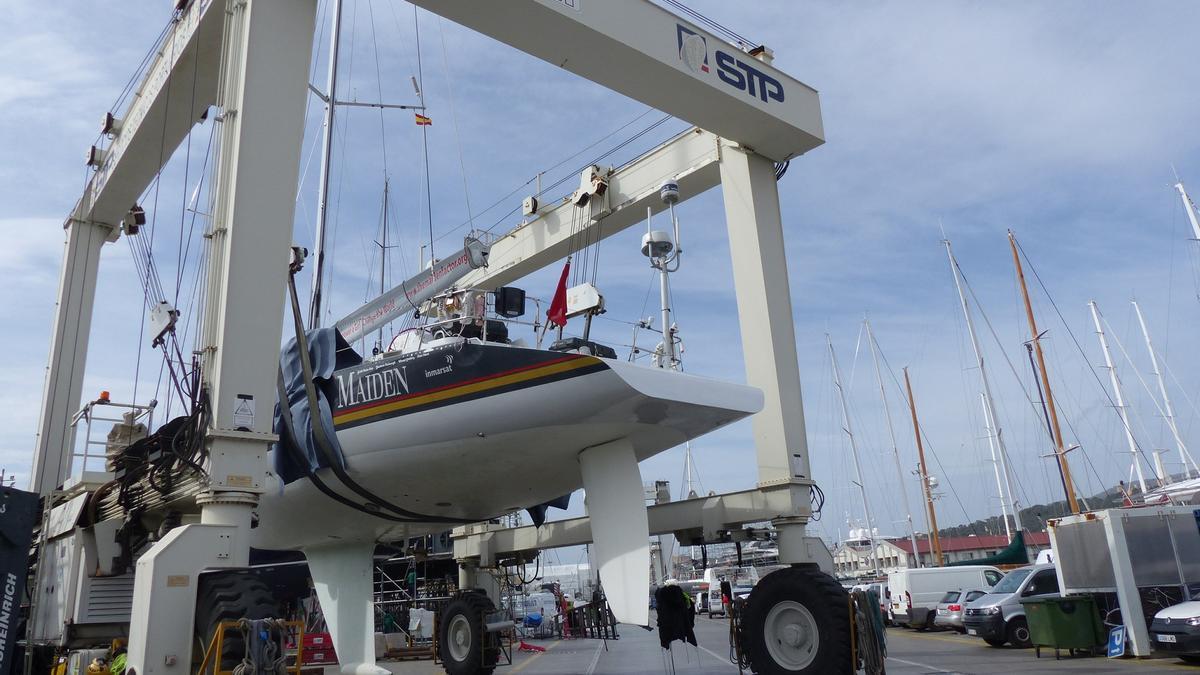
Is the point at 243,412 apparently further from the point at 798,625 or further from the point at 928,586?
the point at 928,586

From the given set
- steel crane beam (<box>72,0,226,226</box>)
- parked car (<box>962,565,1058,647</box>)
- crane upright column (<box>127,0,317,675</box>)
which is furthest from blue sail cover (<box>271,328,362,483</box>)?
parked car (<box>962,565,1058,647</box>)

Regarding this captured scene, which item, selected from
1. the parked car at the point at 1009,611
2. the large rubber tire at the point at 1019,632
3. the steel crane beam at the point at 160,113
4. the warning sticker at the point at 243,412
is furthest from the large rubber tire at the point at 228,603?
the large rubber tire at the point at 1019,632

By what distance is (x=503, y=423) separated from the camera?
8.02 m

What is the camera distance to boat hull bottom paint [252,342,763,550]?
7797mm

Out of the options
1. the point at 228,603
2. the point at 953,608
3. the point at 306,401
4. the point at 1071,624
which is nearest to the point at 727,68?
the point at 306,401

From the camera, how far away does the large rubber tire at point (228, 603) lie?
19.3 ft

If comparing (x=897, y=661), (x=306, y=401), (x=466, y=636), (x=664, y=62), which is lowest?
(x=897, y=661)

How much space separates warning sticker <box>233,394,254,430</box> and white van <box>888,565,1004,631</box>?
16.6 metres

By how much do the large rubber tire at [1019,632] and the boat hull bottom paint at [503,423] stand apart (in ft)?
25.8

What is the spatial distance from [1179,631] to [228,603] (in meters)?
9.94

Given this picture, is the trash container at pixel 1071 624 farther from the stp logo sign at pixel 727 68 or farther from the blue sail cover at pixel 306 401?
the blue sail cover at pixel 306 401

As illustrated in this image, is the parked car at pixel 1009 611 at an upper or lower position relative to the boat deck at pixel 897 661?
upper

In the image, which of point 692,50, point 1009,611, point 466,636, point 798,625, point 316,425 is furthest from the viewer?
point 1009,611

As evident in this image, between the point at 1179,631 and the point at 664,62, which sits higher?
the point at 664,62
